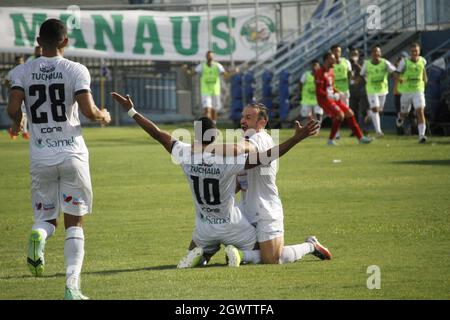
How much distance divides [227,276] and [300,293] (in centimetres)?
120

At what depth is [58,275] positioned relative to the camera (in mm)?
11109

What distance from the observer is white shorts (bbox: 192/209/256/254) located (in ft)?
37.4

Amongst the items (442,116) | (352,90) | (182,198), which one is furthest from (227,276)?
(352,90)

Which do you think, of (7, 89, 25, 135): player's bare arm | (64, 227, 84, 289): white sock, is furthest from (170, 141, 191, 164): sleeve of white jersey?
(7, 89, 25, 135): player's bare arm

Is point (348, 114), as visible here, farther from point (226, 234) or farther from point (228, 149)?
point (228, 149)

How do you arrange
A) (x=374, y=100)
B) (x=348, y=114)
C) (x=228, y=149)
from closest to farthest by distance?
(x=228, y=149) → (x=348, y=114) → (x=374, y=100)

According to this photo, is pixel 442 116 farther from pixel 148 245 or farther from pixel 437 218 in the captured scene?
pixel 148 245

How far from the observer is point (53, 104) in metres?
10.0

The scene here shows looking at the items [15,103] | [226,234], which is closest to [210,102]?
[226,234]

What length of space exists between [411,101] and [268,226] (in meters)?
20.0

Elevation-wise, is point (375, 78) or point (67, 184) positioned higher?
point (375, 78)

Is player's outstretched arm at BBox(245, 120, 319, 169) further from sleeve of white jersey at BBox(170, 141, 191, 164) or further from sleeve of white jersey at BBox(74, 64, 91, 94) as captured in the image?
sleeve of white jersey at BBox(74, 64, 91, 94)

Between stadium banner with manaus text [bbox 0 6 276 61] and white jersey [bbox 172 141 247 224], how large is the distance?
105 ft
